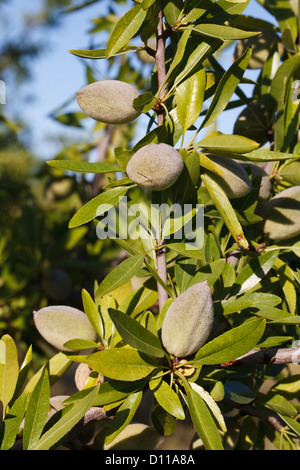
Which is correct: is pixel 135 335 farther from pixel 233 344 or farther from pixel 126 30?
pixel 126 30

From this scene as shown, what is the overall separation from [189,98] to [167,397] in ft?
0.93

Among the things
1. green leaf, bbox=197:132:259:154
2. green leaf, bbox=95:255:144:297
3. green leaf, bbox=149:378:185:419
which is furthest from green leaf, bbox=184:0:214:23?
green leaf, bbox=149:378:185:419

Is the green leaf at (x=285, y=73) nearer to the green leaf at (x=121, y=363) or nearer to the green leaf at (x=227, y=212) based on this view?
the green leaf at (x=227, y=212)

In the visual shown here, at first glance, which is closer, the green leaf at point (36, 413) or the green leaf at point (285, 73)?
the green leaf at point (36, 413)

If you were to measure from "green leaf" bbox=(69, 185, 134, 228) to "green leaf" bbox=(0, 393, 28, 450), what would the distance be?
0.53ft

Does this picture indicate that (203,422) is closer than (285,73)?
Yes

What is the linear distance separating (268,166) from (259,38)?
0.21m

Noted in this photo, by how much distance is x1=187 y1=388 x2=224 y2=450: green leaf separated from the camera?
363 mm

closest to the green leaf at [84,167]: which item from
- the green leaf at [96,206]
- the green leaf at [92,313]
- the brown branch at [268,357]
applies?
the green leaf at [96,206]

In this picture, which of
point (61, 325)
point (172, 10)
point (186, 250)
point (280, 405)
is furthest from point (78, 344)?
point (172, 10)

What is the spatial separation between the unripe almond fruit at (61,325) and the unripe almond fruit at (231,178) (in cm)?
20

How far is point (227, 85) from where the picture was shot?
17.7 inches

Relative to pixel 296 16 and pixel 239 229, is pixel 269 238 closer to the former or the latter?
pixel 239 229

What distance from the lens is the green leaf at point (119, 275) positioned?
0.42 metres
